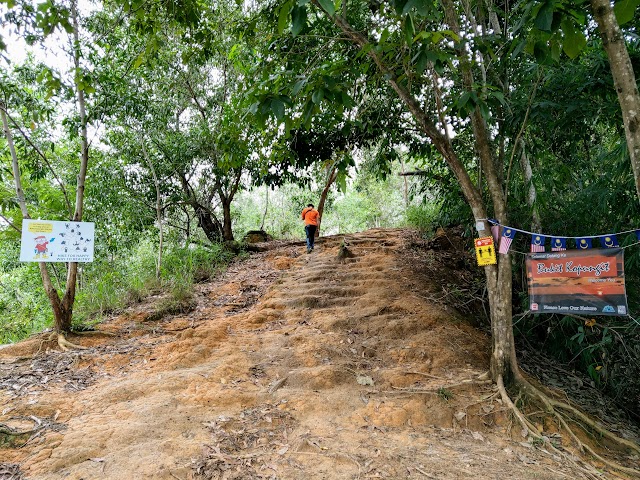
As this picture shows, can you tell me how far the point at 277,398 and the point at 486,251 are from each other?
2.30 metres

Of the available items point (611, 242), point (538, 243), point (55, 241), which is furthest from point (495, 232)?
point (55, 241)

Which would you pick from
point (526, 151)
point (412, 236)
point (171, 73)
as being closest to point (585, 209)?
point (526, 151)

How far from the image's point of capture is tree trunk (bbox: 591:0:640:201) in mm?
2299

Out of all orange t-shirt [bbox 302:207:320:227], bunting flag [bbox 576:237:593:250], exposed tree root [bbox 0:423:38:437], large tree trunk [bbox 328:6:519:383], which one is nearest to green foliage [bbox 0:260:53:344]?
orange t-shirt [bbox 302:207:320:227]

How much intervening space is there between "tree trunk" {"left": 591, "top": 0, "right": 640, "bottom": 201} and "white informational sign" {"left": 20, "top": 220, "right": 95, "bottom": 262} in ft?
17.0

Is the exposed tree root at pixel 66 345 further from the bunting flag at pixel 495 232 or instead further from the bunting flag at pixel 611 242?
the bunting flag at pixel 611 242

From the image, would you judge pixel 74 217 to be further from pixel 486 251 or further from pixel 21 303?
pixel 21 303

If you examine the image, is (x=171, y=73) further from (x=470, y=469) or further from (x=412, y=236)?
(x=470, y=469)

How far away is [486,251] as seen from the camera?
3635 mm

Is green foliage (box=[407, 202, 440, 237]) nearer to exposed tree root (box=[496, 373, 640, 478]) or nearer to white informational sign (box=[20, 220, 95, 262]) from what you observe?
exposed tree root (box=[496, 373, 640, 478])

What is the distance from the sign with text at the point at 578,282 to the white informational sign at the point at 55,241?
4842 mm

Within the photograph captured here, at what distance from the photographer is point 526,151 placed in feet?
13.6

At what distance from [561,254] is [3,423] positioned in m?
4.55

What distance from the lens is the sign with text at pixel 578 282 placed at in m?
3.08
